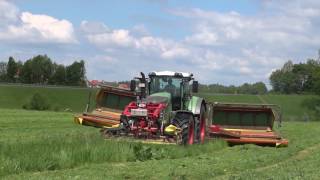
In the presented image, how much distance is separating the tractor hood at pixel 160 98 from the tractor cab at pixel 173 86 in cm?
8

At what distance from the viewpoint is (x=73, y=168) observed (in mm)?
12695

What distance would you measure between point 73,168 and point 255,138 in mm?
10864

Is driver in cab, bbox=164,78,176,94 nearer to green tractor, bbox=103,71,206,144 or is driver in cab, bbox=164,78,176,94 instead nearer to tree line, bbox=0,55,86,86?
green tractor, bbox=103,71,206,144

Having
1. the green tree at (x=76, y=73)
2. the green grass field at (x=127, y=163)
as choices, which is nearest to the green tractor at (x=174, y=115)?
the green grass field at (x=127, y=163)

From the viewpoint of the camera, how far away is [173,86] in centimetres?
2172

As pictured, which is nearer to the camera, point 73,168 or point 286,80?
point 73,168

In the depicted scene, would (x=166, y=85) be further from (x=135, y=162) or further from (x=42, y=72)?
(x=42, y=72)

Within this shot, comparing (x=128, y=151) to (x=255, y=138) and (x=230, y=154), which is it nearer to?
(x=230, y=154)

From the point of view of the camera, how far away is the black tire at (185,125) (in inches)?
743

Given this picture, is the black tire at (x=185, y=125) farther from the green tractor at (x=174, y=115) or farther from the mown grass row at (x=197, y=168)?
the mown grass row at (x=197, y=168)

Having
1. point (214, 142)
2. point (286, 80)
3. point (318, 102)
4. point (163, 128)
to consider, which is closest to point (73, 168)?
point (163, 128)

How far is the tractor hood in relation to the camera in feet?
65.0

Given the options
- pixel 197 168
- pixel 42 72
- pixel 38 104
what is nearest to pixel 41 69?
pixel 42 72

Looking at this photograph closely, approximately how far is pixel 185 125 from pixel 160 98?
4.66ft
